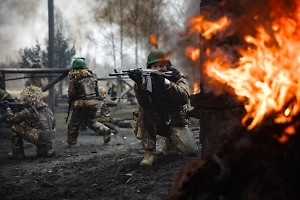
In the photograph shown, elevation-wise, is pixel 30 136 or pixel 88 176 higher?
pixel 30 136

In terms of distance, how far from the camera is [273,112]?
11.3 ft

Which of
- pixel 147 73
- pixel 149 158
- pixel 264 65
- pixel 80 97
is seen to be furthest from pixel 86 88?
pixel 264 65

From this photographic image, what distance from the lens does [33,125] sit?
8.23 metres

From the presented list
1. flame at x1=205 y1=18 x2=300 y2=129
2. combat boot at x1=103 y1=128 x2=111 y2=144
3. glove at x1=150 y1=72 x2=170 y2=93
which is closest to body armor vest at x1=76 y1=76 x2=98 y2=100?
combat boot at x1=103 y1=128 x2=111 y2=144

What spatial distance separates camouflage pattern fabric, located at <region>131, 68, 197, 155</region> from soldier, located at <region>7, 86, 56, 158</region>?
2.18 meters

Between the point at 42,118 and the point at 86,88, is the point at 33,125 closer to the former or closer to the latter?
the point at 42,118

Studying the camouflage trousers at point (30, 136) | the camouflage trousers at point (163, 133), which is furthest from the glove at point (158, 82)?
the camouflage trousers at point (30, 136)

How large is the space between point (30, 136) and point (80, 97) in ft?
5.65

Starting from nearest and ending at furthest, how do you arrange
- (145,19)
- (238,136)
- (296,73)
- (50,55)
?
(238,136) → (296,73) → (50,55) → (145,19)

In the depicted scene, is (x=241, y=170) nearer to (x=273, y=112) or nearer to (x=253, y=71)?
(x=273, y=112)

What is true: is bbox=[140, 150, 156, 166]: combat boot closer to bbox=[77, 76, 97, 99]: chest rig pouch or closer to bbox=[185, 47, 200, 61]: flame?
bbox=[185, 47, 200, 61]: flame

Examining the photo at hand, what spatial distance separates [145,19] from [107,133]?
50.2ft

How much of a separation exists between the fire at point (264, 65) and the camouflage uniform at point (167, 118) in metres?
1.71

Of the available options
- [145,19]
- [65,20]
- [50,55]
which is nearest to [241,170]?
[50,55]
